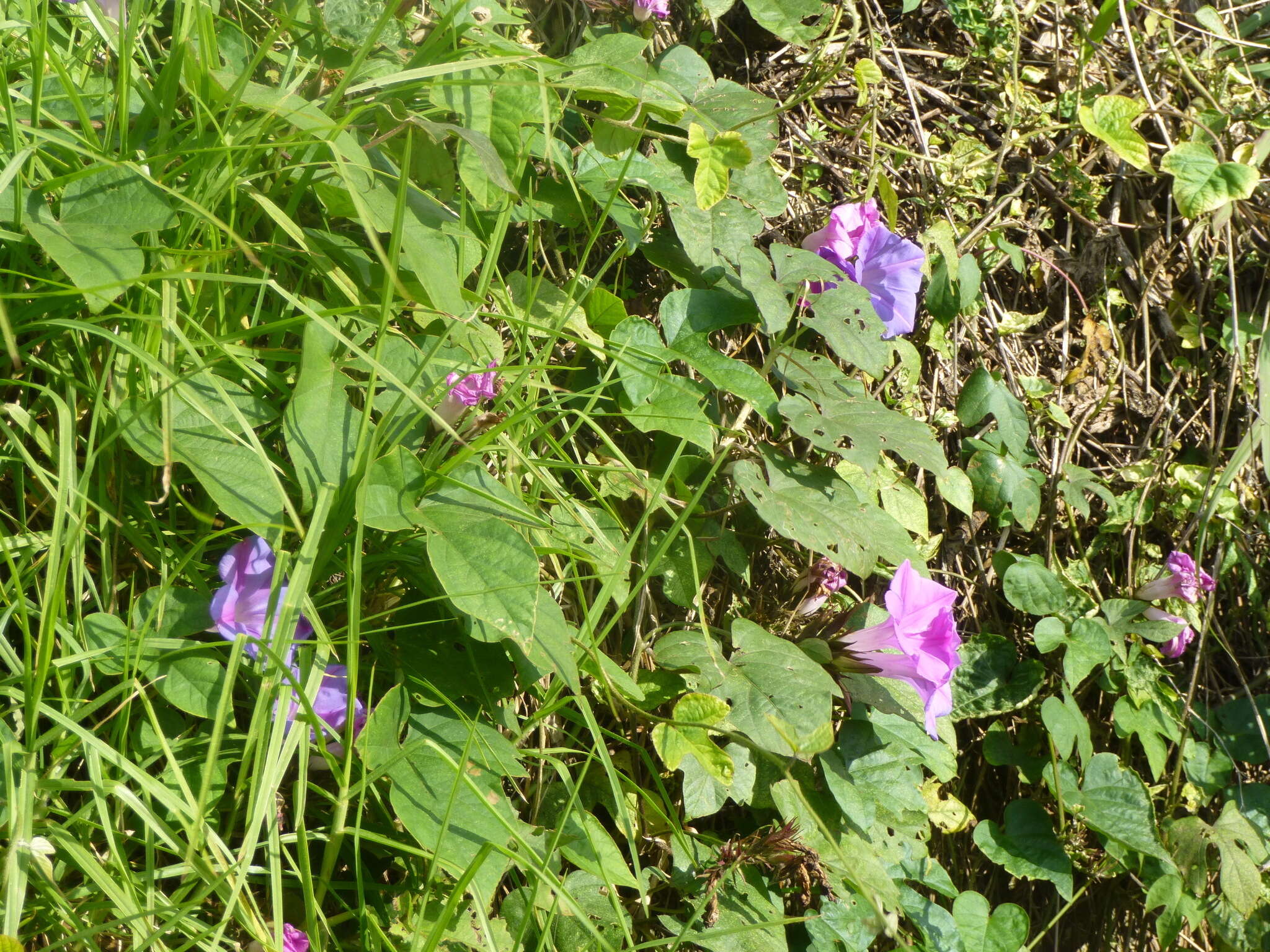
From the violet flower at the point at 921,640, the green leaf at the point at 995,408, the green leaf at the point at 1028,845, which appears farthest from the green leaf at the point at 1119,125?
the green leaf at the point at 1028,845

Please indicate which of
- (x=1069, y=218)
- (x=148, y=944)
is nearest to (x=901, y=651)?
(x=148, y=944)

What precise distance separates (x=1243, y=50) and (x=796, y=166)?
1.22 metres

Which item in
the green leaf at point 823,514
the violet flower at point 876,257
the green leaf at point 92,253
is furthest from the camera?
the violet flower at point 876,257

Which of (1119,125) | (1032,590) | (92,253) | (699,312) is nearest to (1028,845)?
(1032,590)

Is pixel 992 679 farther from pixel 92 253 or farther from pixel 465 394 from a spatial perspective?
pixel 92 253

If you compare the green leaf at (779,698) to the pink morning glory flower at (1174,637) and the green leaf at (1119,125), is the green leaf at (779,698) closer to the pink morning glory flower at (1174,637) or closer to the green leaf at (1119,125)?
the pink morning glory flower at (1174,637)

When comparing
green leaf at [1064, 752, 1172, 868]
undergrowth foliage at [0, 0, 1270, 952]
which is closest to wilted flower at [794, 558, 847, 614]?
undergrowth foliage at [0, 0, 1270, 952]

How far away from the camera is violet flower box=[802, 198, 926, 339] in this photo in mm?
1620

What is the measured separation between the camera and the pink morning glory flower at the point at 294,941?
94 centimetres

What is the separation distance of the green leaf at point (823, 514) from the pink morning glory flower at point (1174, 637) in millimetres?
682

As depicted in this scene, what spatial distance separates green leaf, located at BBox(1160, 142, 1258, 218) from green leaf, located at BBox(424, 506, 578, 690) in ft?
5.57

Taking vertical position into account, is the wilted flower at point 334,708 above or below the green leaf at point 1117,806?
above

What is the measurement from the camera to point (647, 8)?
1522 millimetres

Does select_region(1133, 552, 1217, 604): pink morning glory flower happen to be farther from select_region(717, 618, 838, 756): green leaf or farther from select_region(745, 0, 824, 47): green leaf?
select_region(745, 0, 824, 47): green leaf
